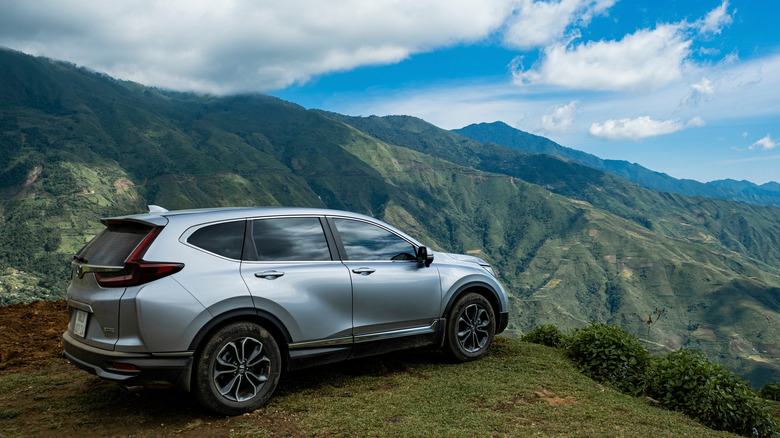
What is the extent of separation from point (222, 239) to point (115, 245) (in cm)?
99

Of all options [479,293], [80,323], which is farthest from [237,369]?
[479,293]

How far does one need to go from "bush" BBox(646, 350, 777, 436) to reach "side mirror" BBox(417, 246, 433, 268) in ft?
10.6

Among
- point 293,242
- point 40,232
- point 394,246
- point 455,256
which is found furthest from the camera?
point 40,232

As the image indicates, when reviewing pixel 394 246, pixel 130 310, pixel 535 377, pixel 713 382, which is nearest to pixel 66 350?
pixel 130 310

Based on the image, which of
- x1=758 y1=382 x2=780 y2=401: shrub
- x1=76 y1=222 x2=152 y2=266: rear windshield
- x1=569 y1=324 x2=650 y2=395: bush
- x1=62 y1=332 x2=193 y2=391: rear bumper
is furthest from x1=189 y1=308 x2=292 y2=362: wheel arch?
x1=758 y1=382 x2=780 y2=401: shrub

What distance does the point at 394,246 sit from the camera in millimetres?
6051

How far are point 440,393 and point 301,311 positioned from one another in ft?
5.96

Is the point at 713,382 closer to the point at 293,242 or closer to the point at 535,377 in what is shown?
the point at 535,377

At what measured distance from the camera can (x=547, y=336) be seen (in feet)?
29.3

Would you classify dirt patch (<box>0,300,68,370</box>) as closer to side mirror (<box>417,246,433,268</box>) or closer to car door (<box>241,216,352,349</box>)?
car door (<box>241,216,352,349</box>)

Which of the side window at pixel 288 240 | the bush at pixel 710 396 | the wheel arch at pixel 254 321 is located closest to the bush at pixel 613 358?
the bush at pixel 710 396

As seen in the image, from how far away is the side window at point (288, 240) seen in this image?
5.02m

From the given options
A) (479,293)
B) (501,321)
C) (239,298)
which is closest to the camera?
(239,298)

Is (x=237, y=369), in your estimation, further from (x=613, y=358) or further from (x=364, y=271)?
(x=613, y=358)
